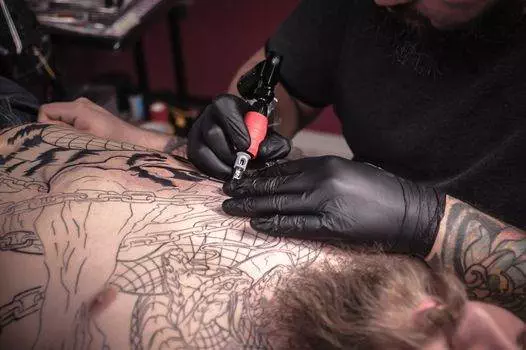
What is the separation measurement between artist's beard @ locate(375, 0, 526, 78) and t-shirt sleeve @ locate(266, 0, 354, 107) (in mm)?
125

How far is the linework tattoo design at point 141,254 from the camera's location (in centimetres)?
72

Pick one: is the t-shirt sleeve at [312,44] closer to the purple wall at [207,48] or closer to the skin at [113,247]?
the skin at [113,247]

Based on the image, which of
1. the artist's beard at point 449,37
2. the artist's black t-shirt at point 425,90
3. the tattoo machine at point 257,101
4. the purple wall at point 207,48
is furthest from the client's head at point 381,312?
the purple wall at point 207,48

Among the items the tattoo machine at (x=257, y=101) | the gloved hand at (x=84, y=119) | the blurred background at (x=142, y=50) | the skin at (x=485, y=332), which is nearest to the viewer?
the skin at (x=485, y=332)

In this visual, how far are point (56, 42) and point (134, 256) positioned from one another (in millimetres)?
1334

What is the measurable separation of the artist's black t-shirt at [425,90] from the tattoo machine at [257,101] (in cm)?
31

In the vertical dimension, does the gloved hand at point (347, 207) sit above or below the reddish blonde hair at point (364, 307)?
above

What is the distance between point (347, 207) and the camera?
795 mm

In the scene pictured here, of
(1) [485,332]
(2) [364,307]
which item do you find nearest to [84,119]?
(2) [364,307]

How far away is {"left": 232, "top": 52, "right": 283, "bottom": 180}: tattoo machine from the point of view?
94 centimetres

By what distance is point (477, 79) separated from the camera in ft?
3.47

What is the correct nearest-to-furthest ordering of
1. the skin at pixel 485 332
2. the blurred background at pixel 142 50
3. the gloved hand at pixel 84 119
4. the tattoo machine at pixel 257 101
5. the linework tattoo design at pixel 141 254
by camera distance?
the skin at pixel 485 332 → the linework tattoo design at pixel 141 254 → the tattoo machine at pixel 257 101 → the gloved hand at pixel 84 119 → the blurred background at pixel 142 50

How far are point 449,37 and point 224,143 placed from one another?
0.53 meters

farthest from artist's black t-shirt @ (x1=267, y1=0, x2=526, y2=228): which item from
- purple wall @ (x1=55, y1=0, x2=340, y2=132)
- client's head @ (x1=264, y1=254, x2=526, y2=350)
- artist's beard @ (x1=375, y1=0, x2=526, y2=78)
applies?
purple wall @ (x1=55, y1=0, x2=340, y2=132)
